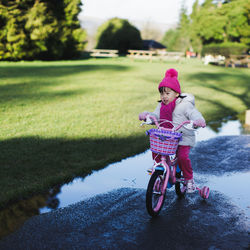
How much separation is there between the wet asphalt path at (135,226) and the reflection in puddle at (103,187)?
0.45 ft

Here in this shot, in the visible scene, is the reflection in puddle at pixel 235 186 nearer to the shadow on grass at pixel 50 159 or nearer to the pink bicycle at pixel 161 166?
the pink bicycle at pixel 161 166

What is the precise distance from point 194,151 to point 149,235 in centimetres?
330

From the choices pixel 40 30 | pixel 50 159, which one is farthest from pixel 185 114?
pixel 40 30

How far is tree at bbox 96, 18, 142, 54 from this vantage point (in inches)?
1959

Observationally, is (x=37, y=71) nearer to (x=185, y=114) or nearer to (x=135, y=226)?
(x=185, y=114)

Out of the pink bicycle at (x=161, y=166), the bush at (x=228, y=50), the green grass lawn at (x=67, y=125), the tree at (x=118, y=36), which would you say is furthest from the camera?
the tree at (x=118, y=36)

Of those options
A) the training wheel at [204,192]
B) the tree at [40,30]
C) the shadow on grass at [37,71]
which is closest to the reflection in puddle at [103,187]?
the training wheel at [204,192]

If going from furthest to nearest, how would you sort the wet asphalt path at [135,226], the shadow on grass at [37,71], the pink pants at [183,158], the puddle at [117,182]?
the shadow on grass at [37,71] < the puddle at [117,182] < the pink pants at [183,158] < the wet asphalt path at [135,226]

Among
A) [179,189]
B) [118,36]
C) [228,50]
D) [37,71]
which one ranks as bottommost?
[179,189]

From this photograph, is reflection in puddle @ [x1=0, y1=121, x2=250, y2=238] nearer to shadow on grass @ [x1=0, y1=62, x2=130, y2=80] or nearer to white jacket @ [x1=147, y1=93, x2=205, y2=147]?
white jacket @ [x1=147, y1=93, x2=205, y2=147]

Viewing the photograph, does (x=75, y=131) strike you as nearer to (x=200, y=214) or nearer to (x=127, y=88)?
(x=200, y=214)

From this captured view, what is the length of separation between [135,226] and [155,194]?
44 cm

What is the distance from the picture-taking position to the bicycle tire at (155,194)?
3.53 metres

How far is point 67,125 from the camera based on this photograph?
775cm
